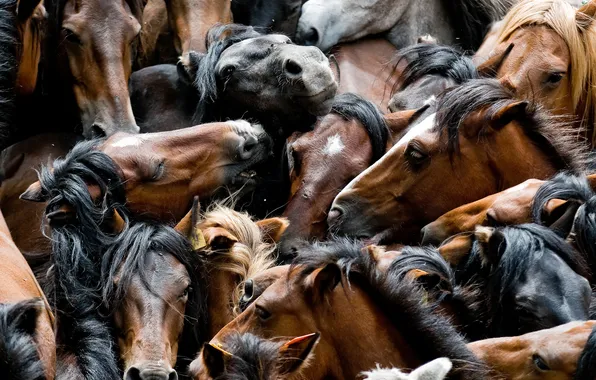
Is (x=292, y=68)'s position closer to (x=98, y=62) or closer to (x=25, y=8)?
(x=98, y=62)

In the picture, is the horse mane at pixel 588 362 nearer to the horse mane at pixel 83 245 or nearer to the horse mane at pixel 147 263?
the horse mane at pixel 83 245

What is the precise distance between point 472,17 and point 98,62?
2436 mm

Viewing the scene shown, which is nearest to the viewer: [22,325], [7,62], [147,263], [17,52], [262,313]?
[22,325]

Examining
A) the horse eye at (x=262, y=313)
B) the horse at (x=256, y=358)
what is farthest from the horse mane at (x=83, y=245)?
the horse at (x=256, y=358)

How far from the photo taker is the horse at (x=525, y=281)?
4.35m

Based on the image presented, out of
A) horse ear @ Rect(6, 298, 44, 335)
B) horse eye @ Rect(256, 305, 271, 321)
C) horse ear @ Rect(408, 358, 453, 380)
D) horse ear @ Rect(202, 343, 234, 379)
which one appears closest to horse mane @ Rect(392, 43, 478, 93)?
horse eye @ Rect(256, 305, 271, 321)

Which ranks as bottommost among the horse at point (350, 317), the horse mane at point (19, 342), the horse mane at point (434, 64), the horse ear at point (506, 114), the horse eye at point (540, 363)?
the horse mane at point (434, 64)

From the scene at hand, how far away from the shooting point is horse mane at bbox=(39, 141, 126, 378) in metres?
4.54

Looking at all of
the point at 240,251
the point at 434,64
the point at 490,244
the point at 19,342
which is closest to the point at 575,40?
the point at 434,64

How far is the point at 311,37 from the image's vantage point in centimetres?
702

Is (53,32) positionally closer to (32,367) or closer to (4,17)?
(4,17)

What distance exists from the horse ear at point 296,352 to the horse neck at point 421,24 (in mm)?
3718

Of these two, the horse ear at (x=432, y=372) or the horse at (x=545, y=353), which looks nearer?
the horse ear at (x=432, y=372)

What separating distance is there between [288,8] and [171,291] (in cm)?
266
